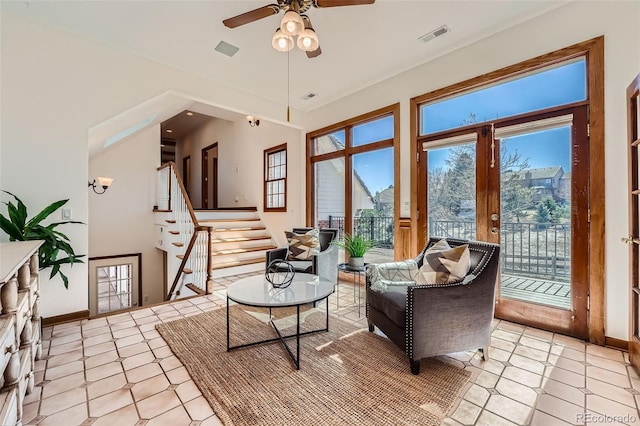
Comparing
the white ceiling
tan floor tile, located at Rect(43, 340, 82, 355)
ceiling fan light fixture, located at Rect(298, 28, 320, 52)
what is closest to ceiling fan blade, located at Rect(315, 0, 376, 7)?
ceiling fan light fixture, located at Rect(298, 28, 320, 52)

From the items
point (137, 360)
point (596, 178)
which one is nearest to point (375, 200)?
point (596, 178)

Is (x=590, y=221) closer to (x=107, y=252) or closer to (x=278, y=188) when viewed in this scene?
(x=278, y=188)

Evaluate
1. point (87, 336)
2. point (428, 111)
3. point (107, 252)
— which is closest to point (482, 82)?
point (428, 111)

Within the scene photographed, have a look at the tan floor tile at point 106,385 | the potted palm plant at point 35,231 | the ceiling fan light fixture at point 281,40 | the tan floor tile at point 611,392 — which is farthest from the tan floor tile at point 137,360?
the tan floor tile at point 611,392

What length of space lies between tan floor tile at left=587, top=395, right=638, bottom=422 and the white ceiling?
10.6 ft

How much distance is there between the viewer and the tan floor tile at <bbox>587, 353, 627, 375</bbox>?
6.79ft

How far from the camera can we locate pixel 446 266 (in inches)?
87.0

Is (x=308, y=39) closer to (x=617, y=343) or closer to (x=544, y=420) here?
(x=544, y=420)

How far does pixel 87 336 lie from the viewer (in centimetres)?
262

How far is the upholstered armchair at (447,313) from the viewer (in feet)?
6.57

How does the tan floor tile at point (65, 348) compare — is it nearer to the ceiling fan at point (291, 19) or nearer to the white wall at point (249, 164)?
the ceiling fan at point (291, 19)

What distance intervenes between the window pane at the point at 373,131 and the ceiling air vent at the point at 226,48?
2.13m

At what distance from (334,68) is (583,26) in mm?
2536

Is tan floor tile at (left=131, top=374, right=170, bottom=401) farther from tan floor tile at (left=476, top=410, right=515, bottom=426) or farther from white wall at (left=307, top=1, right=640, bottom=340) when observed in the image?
white wall at (left=307, top=1, right=640, bottom=340)
